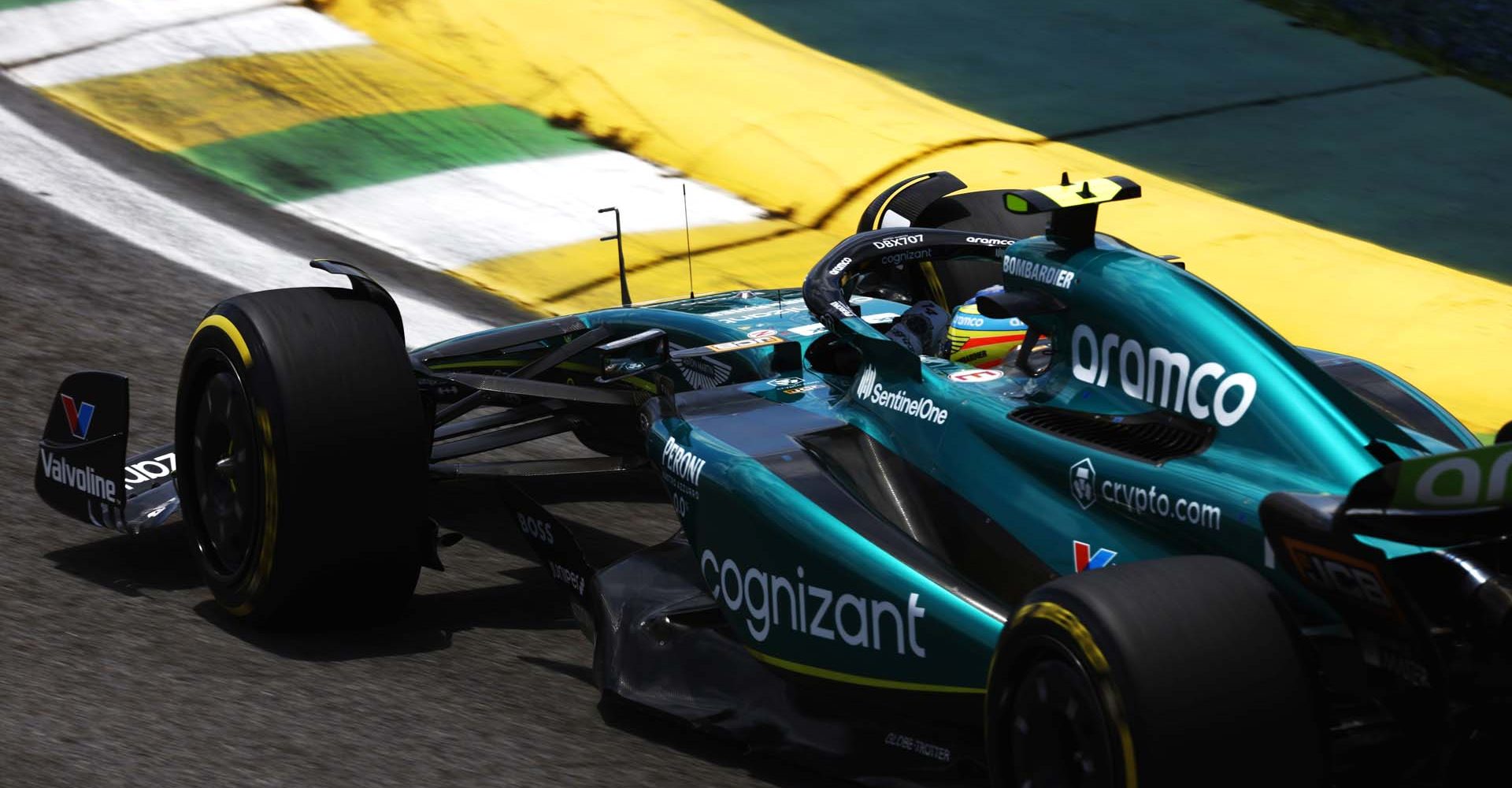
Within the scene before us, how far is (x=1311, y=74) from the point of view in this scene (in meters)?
11.6

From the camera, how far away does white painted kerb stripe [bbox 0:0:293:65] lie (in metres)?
10.6

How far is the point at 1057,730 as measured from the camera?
3131mm

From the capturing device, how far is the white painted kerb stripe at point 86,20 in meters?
10.6

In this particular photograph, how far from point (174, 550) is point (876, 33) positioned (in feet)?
24.9

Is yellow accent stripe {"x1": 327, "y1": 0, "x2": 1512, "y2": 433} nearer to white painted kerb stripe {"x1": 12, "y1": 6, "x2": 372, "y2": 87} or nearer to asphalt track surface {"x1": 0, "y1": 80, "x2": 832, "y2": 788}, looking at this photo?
white painted kerb stripe {"x1": 12, "y1": 6, "x2": 372, "y2": 87}

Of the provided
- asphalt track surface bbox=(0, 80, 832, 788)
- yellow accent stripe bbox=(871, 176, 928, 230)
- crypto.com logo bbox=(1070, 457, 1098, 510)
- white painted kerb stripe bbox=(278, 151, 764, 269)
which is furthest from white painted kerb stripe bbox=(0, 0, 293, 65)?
crypto.com logo bbox=(1070, 457, 1098, 510)

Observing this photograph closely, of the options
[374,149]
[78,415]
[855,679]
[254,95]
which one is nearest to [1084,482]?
[855,679]

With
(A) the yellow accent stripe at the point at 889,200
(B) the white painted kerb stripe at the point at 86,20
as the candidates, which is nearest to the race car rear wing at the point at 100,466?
(A) the yellow accent stripe at the point at 889,200

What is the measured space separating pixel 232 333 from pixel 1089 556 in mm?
2306

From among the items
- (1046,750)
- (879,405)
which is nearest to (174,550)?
(879,405)

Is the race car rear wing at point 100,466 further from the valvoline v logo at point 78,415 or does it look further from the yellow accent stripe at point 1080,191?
the yellow accent stripe at point 1080,191

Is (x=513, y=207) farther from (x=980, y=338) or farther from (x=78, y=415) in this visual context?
(x=980, y=338)

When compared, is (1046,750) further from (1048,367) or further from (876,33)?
(876,33)

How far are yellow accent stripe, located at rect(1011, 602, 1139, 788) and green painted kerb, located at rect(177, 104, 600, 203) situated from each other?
22.2 ft
